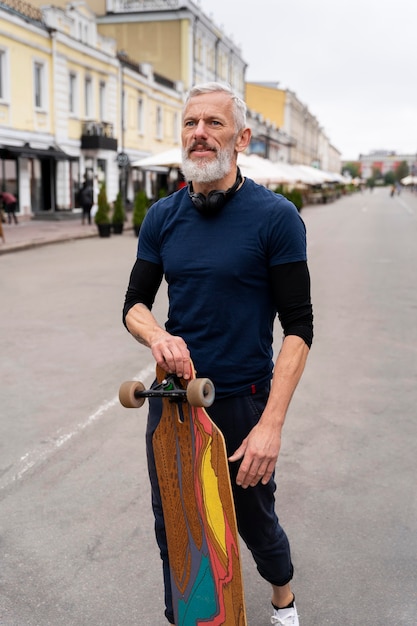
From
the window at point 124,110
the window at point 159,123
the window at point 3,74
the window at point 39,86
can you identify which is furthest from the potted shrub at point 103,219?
the window at point 159,123

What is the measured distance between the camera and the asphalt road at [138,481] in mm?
2994

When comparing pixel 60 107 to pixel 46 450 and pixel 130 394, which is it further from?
pixel 130 394

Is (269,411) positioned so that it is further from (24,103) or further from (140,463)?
(24,103)

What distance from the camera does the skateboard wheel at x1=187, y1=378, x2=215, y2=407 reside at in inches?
79.0

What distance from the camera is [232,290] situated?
228cm

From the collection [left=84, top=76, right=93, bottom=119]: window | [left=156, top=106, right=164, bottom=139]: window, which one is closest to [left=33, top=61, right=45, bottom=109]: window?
[left=84, top=76, right=93, bottom=119]: window

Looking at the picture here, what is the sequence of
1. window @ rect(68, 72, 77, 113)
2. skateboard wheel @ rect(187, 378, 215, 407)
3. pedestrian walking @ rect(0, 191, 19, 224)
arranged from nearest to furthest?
skateboard wheel @ rect(187, 378, 215, 407)
pedestrian walking @ rect(0, 191, 19, 224)
window @ rect(68, 72, 77, 113)

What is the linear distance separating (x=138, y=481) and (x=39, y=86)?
1052 inches

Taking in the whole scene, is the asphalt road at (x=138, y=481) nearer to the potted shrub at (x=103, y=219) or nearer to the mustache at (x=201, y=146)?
the mustache at (x=201, y=146)

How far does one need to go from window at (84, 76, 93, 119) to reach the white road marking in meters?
28.8

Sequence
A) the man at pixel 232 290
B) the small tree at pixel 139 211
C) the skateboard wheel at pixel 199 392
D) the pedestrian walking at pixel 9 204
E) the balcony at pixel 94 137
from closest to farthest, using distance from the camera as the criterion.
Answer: the skateboard wheel at pixel 199 392, the man at pixel 232 290, the small tree at pixel 139 211, the pedestrian walking at pixel 9 204, the balcony at pixel 94 137

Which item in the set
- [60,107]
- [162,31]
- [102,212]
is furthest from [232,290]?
[162,31]

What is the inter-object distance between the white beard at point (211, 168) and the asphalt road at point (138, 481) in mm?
1809

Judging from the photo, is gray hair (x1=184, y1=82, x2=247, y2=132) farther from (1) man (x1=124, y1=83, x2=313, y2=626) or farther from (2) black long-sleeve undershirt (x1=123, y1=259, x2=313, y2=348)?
(2) black long-sleeve undershirt (x1=123, y1=259, x2=313, y2=348)
